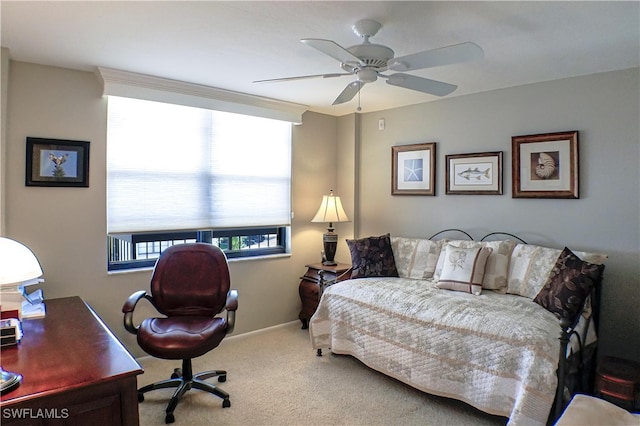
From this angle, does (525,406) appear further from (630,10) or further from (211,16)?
(211,16)

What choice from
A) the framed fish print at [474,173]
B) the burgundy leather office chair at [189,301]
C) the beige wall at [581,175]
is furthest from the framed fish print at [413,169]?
the burgundy leather office chair at [189,301]

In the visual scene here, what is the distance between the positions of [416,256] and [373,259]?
1.35 ft

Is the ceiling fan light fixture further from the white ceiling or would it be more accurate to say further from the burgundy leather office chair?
the burgundy leather office chair

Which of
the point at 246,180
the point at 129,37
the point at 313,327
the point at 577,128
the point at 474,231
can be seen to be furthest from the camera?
the point at 246,180

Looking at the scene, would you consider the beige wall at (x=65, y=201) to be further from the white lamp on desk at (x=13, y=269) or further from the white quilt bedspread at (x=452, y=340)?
the white quilt bedspread at (x=452, y=340)

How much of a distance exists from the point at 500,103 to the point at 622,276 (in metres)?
1.72

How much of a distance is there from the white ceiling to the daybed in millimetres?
1415

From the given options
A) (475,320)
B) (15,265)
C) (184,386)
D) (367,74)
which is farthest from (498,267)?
(15,265)

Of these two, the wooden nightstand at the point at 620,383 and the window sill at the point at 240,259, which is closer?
the wooden nightstand at the point at 620,383

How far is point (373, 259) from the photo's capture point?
378 cm

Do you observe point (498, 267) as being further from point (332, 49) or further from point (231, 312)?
point (332, 49)

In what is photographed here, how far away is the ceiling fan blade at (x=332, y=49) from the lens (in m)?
1.84

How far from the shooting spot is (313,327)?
3.49 meters

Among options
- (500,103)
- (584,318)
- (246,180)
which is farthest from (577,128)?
(246,180)
